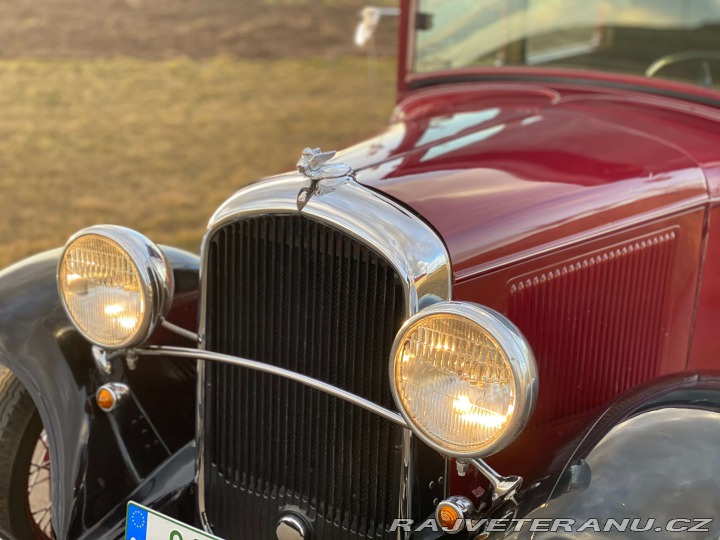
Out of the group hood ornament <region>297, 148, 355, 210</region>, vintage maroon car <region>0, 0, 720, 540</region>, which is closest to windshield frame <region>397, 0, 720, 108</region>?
vintage maroon car <region>0, 0, 720, 540</region>

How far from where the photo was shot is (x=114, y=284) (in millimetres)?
2129

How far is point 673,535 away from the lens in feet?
5.10

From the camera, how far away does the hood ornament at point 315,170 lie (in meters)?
1.94

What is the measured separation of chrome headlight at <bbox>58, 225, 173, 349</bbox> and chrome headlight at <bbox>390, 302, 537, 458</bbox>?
692mm

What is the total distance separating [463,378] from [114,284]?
902 millimetres

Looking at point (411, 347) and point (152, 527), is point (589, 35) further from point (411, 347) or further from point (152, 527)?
point (152, 527)

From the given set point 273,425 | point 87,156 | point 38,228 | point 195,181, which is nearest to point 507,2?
point 273,425

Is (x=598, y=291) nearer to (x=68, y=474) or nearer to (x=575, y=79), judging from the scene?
(x=575, y=79)

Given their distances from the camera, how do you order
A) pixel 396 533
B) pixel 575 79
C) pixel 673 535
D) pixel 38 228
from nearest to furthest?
pixel 673 535, pixel 396 533, pixel 575 79, pixel 38 228

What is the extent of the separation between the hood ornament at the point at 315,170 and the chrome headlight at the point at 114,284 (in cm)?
43

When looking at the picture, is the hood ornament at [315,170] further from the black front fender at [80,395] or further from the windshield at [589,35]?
the windshield at [589,35]

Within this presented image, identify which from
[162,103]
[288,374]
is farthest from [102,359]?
[162,103]

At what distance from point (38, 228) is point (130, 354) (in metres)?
4.68

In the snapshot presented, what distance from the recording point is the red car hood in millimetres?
1999
